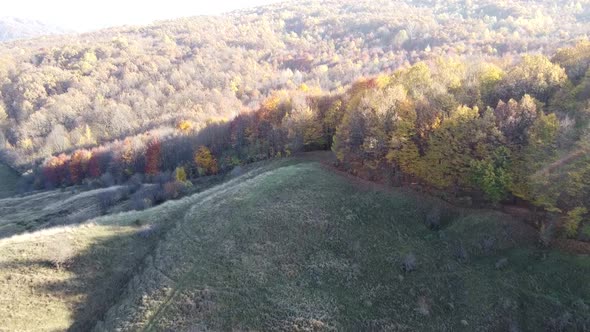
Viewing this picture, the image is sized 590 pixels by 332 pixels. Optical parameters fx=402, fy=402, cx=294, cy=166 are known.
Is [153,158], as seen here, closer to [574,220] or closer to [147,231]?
[147,231]

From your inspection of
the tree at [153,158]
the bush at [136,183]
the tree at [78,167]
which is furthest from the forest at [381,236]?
the tree at [78,167]

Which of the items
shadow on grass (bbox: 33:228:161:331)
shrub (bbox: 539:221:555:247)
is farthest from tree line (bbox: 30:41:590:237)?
shadow on grass (bbox: 33:228:161:331)

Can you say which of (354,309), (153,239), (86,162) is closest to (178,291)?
(153,239)

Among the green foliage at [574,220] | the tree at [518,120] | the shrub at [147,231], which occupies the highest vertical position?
the tree at [518,120]

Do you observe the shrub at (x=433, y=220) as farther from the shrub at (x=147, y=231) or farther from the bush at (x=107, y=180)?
the bush at (x=107, y=180)

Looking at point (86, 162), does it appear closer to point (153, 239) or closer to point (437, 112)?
point (153, 239)
